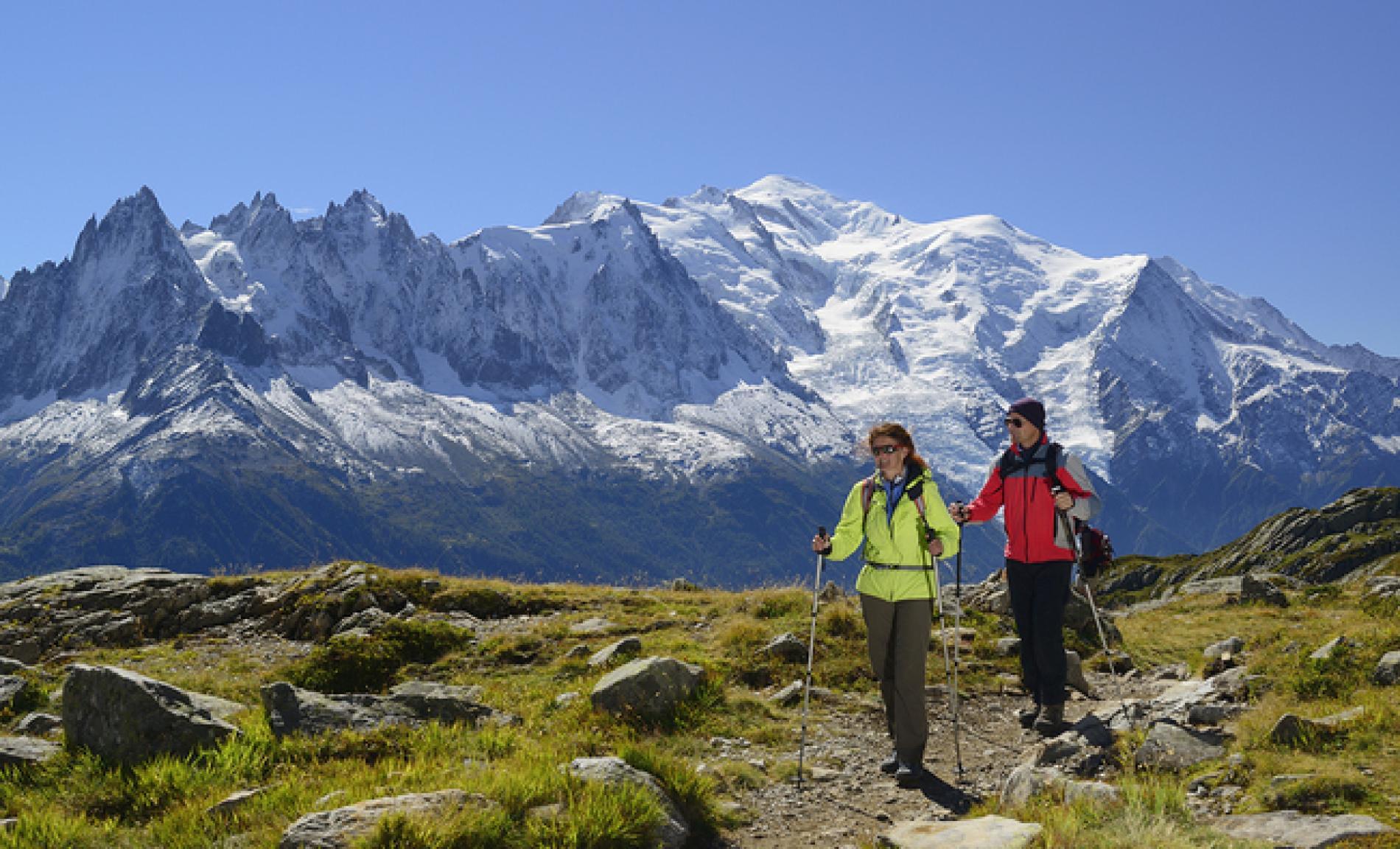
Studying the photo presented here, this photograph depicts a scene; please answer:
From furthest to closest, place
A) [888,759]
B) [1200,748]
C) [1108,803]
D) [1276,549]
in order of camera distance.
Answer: [1276,549], [888,759], [1200,748], [1108,803]

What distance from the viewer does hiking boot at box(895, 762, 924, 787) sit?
425 inches

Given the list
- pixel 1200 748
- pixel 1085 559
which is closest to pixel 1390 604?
pixel 1085 559

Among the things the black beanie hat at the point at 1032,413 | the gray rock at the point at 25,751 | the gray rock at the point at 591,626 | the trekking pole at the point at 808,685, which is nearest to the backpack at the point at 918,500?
the trekking pole at the point at 808,685

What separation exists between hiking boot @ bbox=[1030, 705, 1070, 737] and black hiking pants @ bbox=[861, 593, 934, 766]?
7.18 ft

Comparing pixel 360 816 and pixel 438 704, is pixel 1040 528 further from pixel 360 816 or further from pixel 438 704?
pixel 360 816

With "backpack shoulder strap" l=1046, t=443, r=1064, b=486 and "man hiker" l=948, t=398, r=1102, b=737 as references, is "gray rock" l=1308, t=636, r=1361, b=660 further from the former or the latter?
"backpack shoulder strap" l=1046, t=443, r=1064, b=486

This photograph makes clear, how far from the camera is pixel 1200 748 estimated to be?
958 centimetres

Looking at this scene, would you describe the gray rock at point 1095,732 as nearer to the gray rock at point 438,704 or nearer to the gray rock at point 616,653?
the gray rock at point 438,704

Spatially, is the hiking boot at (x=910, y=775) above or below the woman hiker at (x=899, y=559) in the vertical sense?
below

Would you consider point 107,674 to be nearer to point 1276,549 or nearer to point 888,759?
point 888,759

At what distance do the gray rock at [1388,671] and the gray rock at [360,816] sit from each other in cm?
1072

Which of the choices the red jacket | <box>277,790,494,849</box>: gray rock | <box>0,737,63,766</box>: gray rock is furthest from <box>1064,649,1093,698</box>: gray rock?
<box>0,737,63,766</box>: gray rock

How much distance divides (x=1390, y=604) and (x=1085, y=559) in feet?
41.4

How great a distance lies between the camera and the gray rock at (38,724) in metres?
12.4
